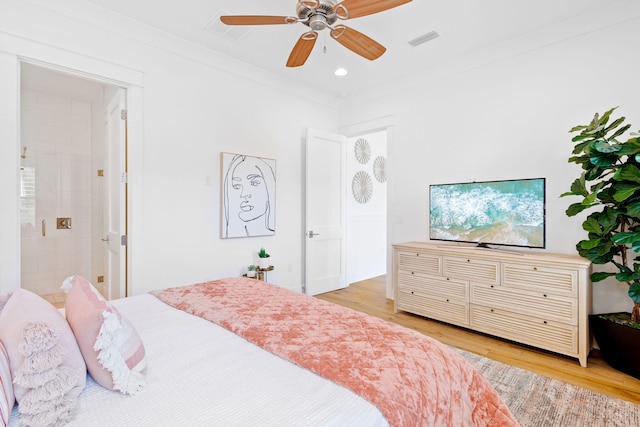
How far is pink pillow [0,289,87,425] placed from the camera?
0.81 meters

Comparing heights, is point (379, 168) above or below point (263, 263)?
above

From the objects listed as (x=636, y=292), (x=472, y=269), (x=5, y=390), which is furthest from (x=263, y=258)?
(x=636, y=292)

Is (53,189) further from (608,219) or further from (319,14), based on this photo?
(608,219)

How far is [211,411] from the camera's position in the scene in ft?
2.91

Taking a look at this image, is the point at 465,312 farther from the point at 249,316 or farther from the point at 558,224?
the point at 249,316

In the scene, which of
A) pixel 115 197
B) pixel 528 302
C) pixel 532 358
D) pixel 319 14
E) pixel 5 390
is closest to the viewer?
pixel 5 390

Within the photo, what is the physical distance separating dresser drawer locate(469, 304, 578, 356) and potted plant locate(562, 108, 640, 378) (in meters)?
0.23

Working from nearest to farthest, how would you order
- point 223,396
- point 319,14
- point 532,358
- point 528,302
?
1. point 223,396
2. point 319,14
3. point 532,358
4. point 528,302

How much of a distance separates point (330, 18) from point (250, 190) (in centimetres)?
207

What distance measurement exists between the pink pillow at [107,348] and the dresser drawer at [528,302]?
2818 mm

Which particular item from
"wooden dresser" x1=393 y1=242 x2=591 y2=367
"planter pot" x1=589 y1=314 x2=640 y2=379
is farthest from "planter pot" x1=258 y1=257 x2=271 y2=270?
"planter pot" x1=589 y1=314 x2=640 y2=379

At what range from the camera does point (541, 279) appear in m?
2.60

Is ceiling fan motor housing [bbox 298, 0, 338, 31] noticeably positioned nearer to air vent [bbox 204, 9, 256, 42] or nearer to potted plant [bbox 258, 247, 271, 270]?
air vent [bbox 204, 9, 256, 42]

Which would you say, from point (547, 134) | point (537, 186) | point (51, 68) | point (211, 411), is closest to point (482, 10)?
point (547, 134)
